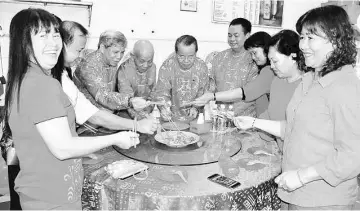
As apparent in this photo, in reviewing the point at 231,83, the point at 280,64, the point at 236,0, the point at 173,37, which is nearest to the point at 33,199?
the point at 280,64

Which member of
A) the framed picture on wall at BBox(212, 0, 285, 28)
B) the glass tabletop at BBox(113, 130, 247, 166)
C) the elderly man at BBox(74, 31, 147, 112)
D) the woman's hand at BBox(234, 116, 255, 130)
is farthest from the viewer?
the framed picture on wall at BBox(212, 0, 285, 28)

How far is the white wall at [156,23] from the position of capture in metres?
3.50

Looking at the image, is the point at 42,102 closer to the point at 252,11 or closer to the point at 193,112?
the point at 193,112

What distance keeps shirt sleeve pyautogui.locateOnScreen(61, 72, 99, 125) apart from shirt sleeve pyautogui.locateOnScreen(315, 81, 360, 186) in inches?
51.2

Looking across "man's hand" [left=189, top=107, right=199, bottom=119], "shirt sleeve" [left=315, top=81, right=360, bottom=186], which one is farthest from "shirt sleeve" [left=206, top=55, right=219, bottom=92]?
"shirt sleeve" [left=315, top=81, right=360, bottom=186]

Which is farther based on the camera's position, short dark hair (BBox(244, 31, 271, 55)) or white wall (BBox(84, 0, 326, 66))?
white wall (BBox(84, 0, 326, 66))

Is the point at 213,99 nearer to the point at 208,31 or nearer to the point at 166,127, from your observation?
the point at 166,127

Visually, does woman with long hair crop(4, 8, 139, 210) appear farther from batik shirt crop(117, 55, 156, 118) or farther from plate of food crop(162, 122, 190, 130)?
batik shirt crop(117, 55, 156, 118)

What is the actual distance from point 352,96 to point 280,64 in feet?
2.74

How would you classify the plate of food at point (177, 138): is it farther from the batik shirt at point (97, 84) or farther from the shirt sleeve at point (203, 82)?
the shirt sleeve at point (203, 82)

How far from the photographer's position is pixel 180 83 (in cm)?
309

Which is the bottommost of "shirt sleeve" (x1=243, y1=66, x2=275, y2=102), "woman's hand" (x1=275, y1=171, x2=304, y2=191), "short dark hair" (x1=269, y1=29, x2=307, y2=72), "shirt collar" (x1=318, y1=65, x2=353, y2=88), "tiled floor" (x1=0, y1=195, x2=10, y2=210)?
"tiled floor" (x1=0, y1=195, x2=10, y2=210)

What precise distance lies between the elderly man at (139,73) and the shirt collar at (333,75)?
2053 mm

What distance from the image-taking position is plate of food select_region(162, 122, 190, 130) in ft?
7.52
